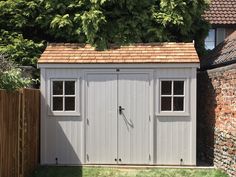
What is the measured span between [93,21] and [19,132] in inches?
184

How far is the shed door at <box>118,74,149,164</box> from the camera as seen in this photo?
43.6 ft

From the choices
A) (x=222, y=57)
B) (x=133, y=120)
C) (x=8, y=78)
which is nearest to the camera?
(x=8, y=78)

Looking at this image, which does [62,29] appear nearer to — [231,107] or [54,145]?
[54,145]

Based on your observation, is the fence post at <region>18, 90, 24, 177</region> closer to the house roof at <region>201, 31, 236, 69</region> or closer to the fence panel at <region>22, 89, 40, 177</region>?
the fence panel at <region>22, 89, 40, 177</region>

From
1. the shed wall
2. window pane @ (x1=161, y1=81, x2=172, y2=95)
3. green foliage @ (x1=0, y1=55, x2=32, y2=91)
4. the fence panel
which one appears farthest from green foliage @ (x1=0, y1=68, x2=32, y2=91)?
window pane @ (x1=161, y1=81, x2=172, y2=95)

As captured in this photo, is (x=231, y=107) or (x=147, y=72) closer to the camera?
(x=231, y=107)

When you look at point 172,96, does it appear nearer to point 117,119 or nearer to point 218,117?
point 218,117

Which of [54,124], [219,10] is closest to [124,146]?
[54,124]

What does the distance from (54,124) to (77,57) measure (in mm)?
1813

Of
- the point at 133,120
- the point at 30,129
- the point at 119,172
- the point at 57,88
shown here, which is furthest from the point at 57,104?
the point at 119,172

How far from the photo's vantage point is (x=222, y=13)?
919 inches

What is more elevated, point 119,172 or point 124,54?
point 124,54

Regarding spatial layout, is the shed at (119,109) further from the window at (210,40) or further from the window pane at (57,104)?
the window at (210,40)

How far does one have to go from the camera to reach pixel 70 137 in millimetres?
13438
